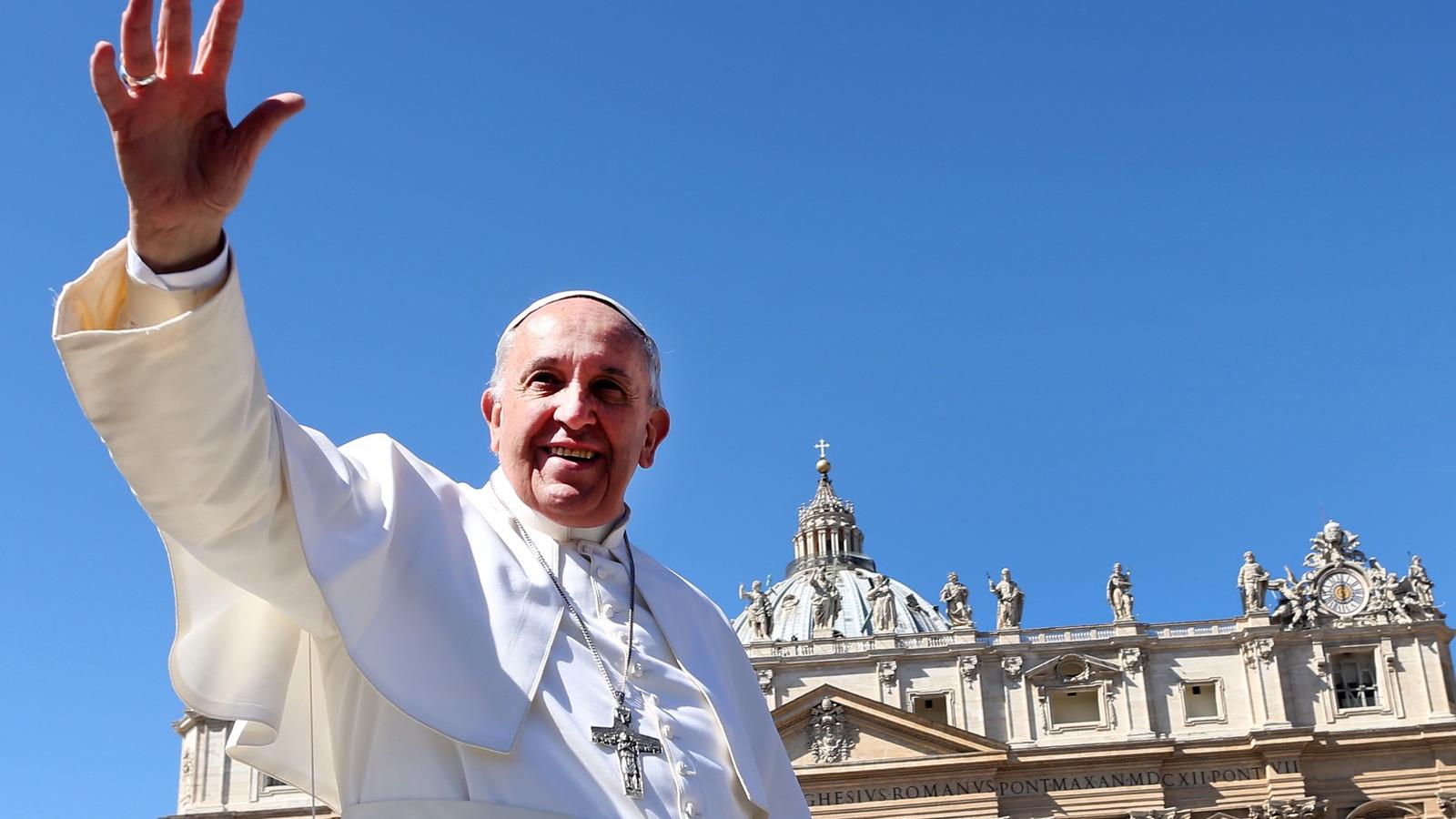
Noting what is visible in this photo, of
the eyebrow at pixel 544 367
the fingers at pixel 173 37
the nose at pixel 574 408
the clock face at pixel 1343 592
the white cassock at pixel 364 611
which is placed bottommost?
the white cassock at pixel 364 611

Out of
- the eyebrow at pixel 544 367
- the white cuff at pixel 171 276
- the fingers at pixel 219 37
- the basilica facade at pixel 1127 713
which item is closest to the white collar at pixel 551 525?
the eyebrow at pixel 544 367

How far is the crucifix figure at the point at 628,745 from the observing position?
2.71m

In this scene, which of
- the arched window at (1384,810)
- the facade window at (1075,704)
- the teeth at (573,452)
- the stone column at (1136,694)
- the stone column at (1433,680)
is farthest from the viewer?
the facade window at (1075,704)

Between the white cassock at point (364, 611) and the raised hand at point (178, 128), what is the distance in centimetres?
8

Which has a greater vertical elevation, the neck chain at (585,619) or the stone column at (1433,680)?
the stone column at (1433,680)

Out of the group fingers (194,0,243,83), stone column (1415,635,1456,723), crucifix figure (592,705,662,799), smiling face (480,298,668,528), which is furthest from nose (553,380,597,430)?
stone column (1415,635,1456,723)

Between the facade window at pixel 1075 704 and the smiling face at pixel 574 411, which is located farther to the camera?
the facade window at pixel 1075 704

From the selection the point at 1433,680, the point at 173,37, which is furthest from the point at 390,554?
the point at 1433,680

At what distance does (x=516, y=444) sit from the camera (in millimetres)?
3018

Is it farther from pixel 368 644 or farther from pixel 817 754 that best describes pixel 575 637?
pixel 817 754

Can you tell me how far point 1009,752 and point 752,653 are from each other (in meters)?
6.55

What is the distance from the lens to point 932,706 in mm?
36781

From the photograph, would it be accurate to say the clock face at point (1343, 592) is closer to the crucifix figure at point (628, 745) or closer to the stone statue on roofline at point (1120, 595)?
the stone statue on roofline at point (1120, 595)

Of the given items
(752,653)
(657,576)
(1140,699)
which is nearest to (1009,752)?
(1140,699)
